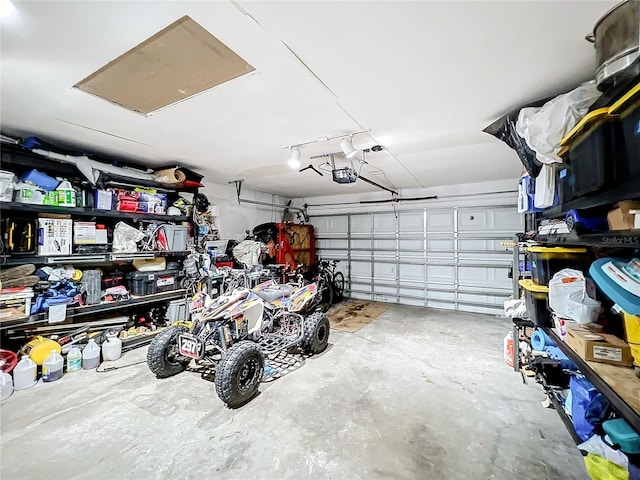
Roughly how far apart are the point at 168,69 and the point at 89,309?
10.4 ft

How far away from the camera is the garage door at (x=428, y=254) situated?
217 inches

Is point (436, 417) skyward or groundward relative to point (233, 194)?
groundward

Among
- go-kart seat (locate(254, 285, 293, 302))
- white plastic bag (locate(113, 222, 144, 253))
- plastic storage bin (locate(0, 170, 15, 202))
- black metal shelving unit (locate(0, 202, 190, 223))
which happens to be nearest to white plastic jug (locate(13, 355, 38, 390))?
white plastic bag (locate(113, 222, 144, 253))

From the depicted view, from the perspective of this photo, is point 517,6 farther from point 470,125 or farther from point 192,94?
point 192,94

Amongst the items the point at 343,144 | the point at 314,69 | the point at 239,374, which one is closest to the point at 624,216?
the point at 314,69

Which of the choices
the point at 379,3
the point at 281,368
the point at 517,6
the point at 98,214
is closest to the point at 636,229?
the point at 517,6

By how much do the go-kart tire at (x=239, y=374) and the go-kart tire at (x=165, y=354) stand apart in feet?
2.49

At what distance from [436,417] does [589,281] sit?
156 cm

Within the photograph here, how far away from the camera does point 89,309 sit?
3.28 metres

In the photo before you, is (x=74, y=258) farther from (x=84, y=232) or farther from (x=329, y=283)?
(x=329, y=283)

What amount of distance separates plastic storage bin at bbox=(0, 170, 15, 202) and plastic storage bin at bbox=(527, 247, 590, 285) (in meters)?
4.89

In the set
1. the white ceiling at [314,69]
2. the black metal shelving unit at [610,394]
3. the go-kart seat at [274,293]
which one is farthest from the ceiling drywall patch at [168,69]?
the black metal shelving unit at [610,394]

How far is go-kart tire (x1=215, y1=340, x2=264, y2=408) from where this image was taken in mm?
2252

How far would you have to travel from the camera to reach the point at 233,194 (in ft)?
→ 19.3
